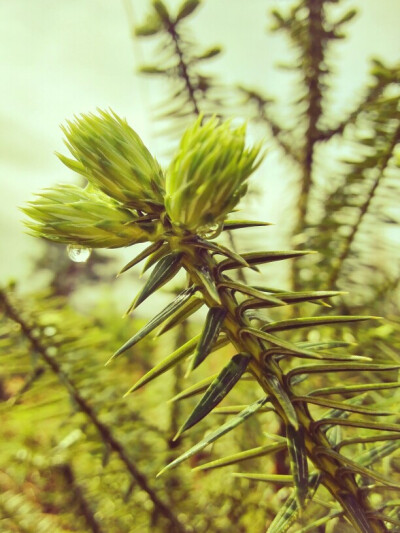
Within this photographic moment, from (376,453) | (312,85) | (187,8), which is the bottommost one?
(376,453)

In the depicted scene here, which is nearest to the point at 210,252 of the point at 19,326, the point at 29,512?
the point at 19,326

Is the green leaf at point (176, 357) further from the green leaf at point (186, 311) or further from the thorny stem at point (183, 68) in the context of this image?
the thorny stem at point (183, 68)

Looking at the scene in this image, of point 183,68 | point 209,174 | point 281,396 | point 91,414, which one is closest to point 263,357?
point 281,396

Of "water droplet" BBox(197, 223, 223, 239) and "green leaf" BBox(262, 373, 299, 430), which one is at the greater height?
"water droplet" BBox(197, 223, 223, 239)

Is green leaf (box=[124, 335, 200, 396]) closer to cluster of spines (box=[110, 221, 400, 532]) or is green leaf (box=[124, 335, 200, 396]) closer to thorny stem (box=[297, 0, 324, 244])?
cluster of spines (box=[110, 221, 400, 532])

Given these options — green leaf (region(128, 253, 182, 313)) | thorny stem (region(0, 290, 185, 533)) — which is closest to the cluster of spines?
green leaf (region(128, 253, 182, 313))

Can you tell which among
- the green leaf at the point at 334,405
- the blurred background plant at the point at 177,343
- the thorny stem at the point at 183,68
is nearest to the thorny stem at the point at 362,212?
the blurred background plant at the point at 177,343

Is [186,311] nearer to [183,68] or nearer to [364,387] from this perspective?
[364,387]
